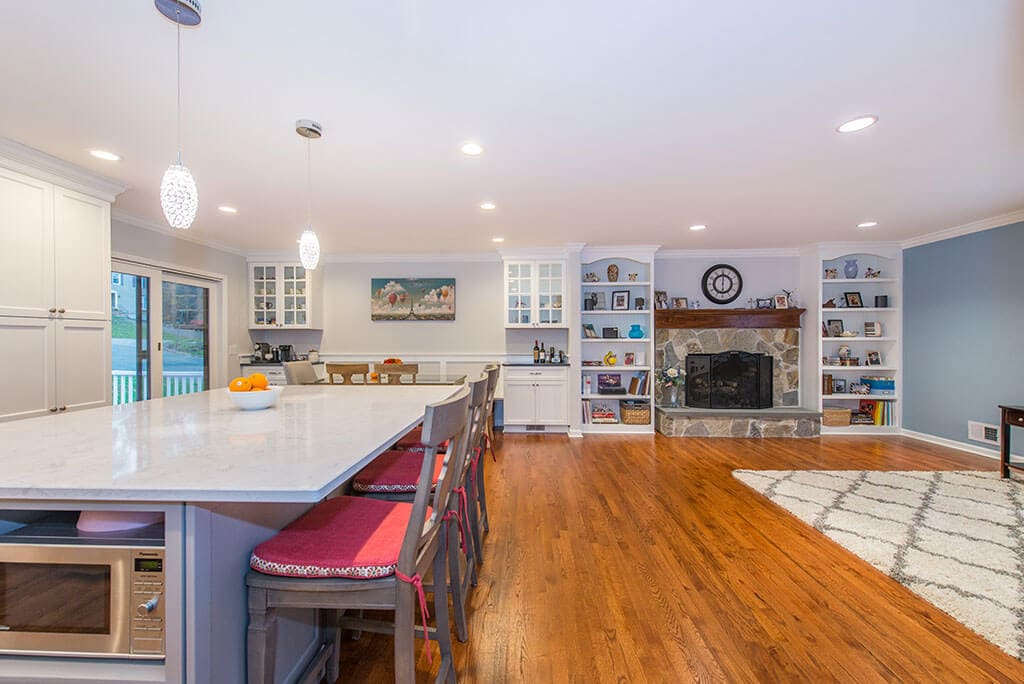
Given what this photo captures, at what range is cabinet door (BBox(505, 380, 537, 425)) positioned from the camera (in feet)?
18.7

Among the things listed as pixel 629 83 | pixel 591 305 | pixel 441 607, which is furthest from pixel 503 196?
pixel 441 607

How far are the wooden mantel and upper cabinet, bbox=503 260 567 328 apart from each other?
1.35 metres

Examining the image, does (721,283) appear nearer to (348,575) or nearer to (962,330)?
(962,330)

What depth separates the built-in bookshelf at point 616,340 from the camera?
5805mm

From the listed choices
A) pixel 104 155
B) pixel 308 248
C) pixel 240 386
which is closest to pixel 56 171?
pixel 104 155

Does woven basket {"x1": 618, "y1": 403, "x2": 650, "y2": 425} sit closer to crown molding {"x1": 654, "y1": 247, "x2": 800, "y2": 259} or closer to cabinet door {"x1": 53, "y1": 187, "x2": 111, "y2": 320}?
crown molding {"x1": 654, "y1": 247, "x2": 800, "y2": 259}

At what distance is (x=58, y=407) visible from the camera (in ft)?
9.54

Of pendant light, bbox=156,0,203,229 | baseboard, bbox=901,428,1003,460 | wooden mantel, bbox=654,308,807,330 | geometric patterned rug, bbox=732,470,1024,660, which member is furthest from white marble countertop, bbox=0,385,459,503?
baseboard, bbox=901,428,1003,460

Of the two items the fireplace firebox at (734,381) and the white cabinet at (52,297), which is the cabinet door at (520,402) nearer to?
the fireplace firebox at (734,381)

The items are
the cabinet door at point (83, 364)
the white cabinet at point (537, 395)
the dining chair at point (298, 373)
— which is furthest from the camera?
the white cabinet at point (537, 395)

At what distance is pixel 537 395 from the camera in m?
5.70

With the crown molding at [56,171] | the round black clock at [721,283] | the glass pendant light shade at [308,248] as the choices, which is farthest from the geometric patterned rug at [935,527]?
the crown molding at [56,171]

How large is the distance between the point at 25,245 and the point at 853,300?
25.9 ft

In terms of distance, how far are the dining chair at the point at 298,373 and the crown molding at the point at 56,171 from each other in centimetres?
180
